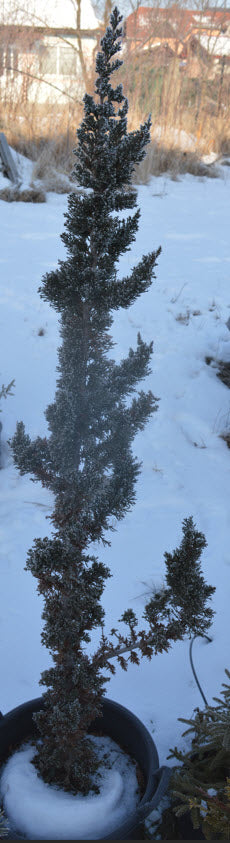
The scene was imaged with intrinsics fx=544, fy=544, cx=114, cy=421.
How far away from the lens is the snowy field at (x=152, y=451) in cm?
267

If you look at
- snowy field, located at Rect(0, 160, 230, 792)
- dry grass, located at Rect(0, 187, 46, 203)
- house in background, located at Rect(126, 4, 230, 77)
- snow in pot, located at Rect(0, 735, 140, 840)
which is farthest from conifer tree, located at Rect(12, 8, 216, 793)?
house in background, located at Rect(126, 4, 230, 77)

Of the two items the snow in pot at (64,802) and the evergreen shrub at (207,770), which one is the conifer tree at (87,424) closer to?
the snow in pot at (64,802)

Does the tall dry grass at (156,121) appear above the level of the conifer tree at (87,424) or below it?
above

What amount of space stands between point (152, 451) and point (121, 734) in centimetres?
238

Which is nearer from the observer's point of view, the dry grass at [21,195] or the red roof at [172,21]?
the dry grass at [21,195]

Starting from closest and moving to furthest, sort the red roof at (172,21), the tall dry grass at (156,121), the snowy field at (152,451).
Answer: the snowy field at (152,451) → the tall dry grass at (156,121) → the red roof at (172,21)

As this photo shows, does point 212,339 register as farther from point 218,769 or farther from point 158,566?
point 218,769

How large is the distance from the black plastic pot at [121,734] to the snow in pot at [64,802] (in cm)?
5

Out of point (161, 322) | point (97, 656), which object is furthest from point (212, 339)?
point (97, 656)

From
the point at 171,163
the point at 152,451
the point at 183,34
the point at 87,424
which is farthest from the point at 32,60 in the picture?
the point at 87,424

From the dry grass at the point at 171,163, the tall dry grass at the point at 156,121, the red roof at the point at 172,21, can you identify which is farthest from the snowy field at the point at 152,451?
the red roof at the point at 172,21

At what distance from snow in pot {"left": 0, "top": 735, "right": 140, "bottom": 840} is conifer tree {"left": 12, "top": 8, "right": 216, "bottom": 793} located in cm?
7

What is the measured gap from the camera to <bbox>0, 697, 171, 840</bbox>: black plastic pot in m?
1.70

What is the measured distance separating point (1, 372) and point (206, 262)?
3.57m
